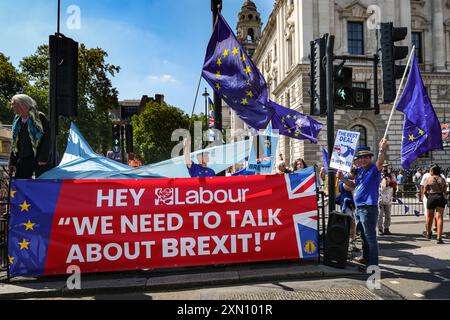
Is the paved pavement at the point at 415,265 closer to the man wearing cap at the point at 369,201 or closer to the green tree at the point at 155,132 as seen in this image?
the man wearing cap at the point at 369,201

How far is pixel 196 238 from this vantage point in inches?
227

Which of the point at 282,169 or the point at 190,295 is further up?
the point at 282,169

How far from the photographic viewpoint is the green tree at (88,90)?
3188 cm

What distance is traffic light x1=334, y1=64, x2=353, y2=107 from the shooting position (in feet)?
21.7

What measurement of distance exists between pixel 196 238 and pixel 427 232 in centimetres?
607

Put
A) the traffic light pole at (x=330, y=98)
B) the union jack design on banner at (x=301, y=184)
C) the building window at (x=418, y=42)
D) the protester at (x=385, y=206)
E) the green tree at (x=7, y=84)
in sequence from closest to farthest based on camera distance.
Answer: the union jack design on banner at (x=301, y=184)
the traffic light pole at (x=330, y=98)
the protester at (x=385, y=206)
the building window at (x=418, y=42)
the green tree at (x=7, y=84)

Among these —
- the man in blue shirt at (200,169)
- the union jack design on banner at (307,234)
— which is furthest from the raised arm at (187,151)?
the union jack design on banner at (307,234)

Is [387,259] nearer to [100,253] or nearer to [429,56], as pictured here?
[100,253]

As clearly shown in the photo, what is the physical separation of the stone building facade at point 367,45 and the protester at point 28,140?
85.9 ft

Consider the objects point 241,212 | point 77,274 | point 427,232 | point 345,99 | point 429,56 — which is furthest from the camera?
point 429,56

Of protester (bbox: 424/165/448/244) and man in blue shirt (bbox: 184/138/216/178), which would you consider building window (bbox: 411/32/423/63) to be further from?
man in blue shirt (bbox: 184/138/216/178)

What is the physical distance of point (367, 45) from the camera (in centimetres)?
3272

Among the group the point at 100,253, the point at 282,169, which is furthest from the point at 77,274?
the point at 282,169

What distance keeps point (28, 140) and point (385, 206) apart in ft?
27.4
